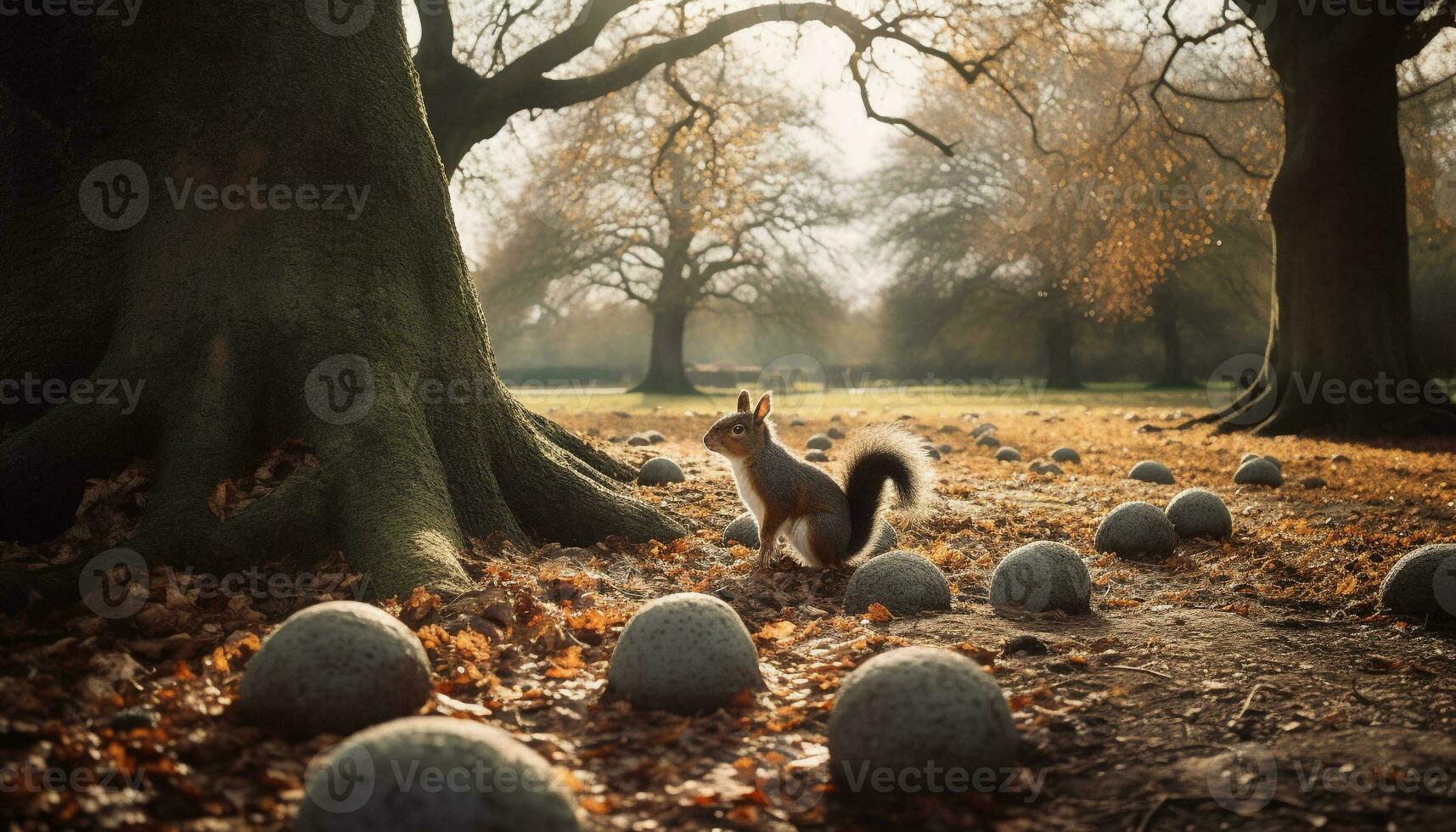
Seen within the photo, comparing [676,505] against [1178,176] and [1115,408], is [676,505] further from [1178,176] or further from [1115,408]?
[1178,176]

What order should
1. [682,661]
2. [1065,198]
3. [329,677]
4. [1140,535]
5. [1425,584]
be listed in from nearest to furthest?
[329,677] < [682,661] < [1425,584] < [1140,535] < [1065,198]

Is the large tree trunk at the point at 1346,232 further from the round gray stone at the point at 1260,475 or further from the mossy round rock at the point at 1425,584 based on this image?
the mossy round rock at the point at 1425,584

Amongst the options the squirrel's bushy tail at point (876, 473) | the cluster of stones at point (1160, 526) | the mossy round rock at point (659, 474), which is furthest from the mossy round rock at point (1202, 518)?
the mossy round rock at point (659, 474)

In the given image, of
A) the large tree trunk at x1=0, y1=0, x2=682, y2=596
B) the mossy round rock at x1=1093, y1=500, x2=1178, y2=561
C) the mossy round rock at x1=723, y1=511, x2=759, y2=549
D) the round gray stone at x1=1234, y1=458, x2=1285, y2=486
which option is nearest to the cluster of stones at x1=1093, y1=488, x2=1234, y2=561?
the mossy round rock at x1=1093, y1=500, x2=1178, y2=561

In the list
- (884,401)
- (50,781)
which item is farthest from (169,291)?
(884,401)

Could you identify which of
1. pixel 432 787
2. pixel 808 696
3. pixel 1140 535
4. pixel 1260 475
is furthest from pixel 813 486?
pixel 1260 475

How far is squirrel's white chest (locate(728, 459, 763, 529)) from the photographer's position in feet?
24.1

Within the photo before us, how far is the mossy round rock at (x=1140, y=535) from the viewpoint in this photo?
26.6 ft

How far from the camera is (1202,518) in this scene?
8.62 m

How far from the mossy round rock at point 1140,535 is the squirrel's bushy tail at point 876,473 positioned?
7.22ft

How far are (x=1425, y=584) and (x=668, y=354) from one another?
3930cm

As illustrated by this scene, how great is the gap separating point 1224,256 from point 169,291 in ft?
147

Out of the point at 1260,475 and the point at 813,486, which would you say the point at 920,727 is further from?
the point at 1260,475

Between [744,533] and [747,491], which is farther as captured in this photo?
[744,533]
